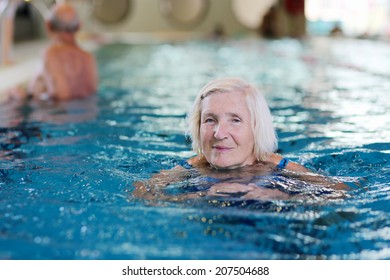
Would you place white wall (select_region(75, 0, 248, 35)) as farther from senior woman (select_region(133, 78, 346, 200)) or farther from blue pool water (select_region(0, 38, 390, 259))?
senior woman (select_region(133, 78, 346, 200))

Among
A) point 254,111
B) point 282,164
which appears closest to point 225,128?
point 254,111

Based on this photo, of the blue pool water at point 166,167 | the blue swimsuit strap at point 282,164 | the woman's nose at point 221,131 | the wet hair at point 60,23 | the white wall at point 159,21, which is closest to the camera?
the blue pool water at point 166,167

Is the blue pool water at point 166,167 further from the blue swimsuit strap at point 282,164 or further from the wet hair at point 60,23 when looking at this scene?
the wet hair at point 60,23

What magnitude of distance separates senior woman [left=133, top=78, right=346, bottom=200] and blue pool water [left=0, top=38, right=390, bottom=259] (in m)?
0.10

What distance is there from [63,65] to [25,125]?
161cm

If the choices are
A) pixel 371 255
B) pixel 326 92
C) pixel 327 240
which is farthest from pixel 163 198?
pixel 326 92

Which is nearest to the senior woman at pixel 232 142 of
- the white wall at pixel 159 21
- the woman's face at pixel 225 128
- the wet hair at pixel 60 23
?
the woman's face at pixel 225 128

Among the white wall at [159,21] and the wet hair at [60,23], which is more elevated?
the wet hair at [60,23]

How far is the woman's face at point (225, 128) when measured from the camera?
2.96 meters

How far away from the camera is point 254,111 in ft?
9.85

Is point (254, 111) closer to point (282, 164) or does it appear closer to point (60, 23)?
point (282, 164)

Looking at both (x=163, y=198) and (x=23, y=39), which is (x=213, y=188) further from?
(x=23, y=39)

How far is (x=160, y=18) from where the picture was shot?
70.9 ft

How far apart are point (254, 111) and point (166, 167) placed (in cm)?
93
